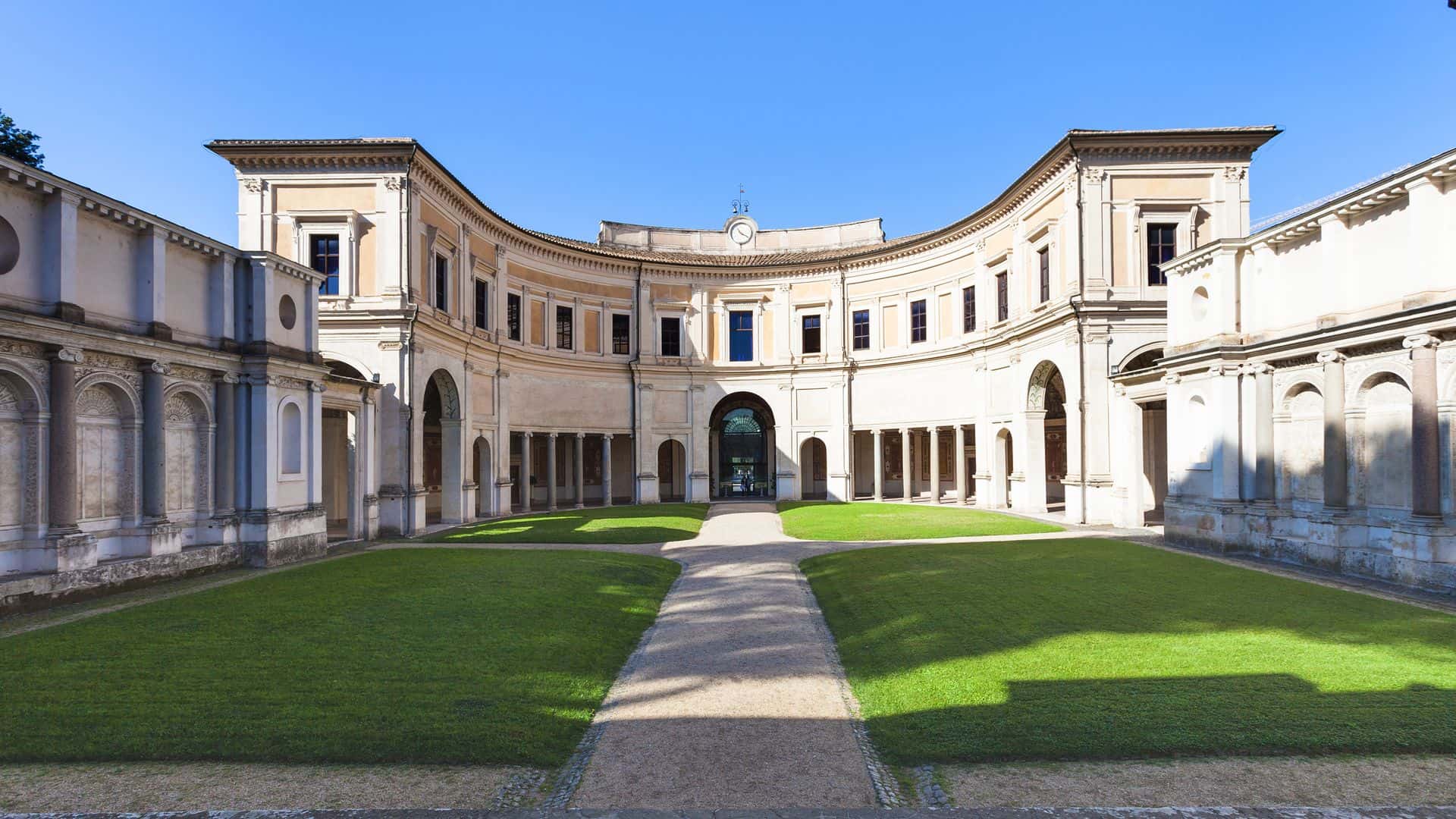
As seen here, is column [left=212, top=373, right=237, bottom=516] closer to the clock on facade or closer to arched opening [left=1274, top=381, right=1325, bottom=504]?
arched opening [left=1274, top=381, right=1325, bottom=504]

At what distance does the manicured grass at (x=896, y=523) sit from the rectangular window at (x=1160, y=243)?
9.33 meters

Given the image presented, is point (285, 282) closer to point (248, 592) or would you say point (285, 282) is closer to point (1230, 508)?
point (248, 592)

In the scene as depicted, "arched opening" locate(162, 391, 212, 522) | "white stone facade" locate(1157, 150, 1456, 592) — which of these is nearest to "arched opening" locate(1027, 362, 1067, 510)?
"white stone facade" locate(1157, 150, 1456, 592)

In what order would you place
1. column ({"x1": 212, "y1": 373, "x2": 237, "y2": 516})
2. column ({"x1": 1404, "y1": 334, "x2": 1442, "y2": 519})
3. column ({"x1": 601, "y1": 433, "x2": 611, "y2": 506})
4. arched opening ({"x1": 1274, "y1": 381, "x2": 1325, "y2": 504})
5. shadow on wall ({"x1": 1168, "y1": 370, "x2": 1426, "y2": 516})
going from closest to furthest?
1. column ({"x1": 1404, "y1": 334, "x2": 1442, "y2": 519})
2. shadow on wall ({"x1": 1168, "y1": 370, "x2": 1426, "y2": 516})
3. arched opening ({"x1": 1274, "y1": 381, "x2": 1325, "y2": 504})
4. column ({"x1": 212, "y1": 373, "x2": 237, "y2": 516})
5. column ({"x1": 601, "y1": 433, "x2": 611, "y2": 506})

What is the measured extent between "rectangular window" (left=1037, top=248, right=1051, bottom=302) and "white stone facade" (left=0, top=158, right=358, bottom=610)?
2305 cm

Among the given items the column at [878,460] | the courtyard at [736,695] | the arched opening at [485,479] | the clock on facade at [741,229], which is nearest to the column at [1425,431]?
the courtyard at [736,695]

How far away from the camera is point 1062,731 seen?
6.25 m

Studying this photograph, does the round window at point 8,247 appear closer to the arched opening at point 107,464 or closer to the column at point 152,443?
the arched opening at point 107,464

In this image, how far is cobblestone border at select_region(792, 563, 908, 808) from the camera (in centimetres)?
538

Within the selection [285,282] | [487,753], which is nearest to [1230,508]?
[487,753]

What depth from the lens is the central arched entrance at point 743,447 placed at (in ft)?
133

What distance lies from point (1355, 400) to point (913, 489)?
24604 millimetres

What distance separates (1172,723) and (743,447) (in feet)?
117

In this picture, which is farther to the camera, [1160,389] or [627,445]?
[627,445]
